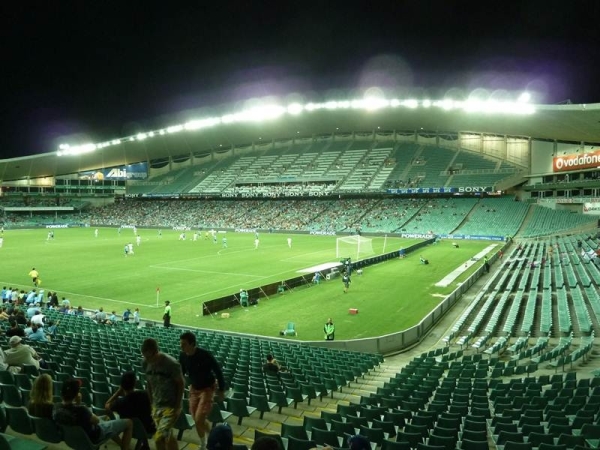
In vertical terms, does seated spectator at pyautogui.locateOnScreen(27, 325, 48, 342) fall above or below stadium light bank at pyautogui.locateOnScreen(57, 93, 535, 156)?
below

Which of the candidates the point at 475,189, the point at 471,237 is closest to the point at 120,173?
the point at 475,189

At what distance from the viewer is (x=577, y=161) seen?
2256 inches

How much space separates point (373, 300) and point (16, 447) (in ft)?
80.6

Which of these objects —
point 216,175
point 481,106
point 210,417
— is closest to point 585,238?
point 481,106

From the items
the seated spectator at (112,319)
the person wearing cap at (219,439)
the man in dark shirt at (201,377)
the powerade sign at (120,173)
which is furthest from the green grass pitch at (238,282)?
the powerade sign at (120,173)

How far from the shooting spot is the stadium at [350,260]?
31.8ft

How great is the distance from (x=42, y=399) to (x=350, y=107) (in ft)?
259

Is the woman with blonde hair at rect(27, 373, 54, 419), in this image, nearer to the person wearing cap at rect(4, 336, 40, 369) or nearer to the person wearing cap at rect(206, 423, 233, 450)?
the person wearing cap at rect(206, 423, 233, 450)

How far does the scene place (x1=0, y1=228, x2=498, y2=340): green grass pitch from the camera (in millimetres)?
24125

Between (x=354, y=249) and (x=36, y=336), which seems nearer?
(x=36, y=336)

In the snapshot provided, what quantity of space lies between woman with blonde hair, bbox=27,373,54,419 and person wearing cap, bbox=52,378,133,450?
0.77ft

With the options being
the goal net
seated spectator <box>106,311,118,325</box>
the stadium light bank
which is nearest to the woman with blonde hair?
seated spectator <box>106,311,118,325</box>

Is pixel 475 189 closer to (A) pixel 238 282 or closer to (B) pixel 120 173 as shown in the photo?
(A) pixel 238 282

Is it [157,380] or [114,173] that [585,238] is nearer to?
[157,380]
